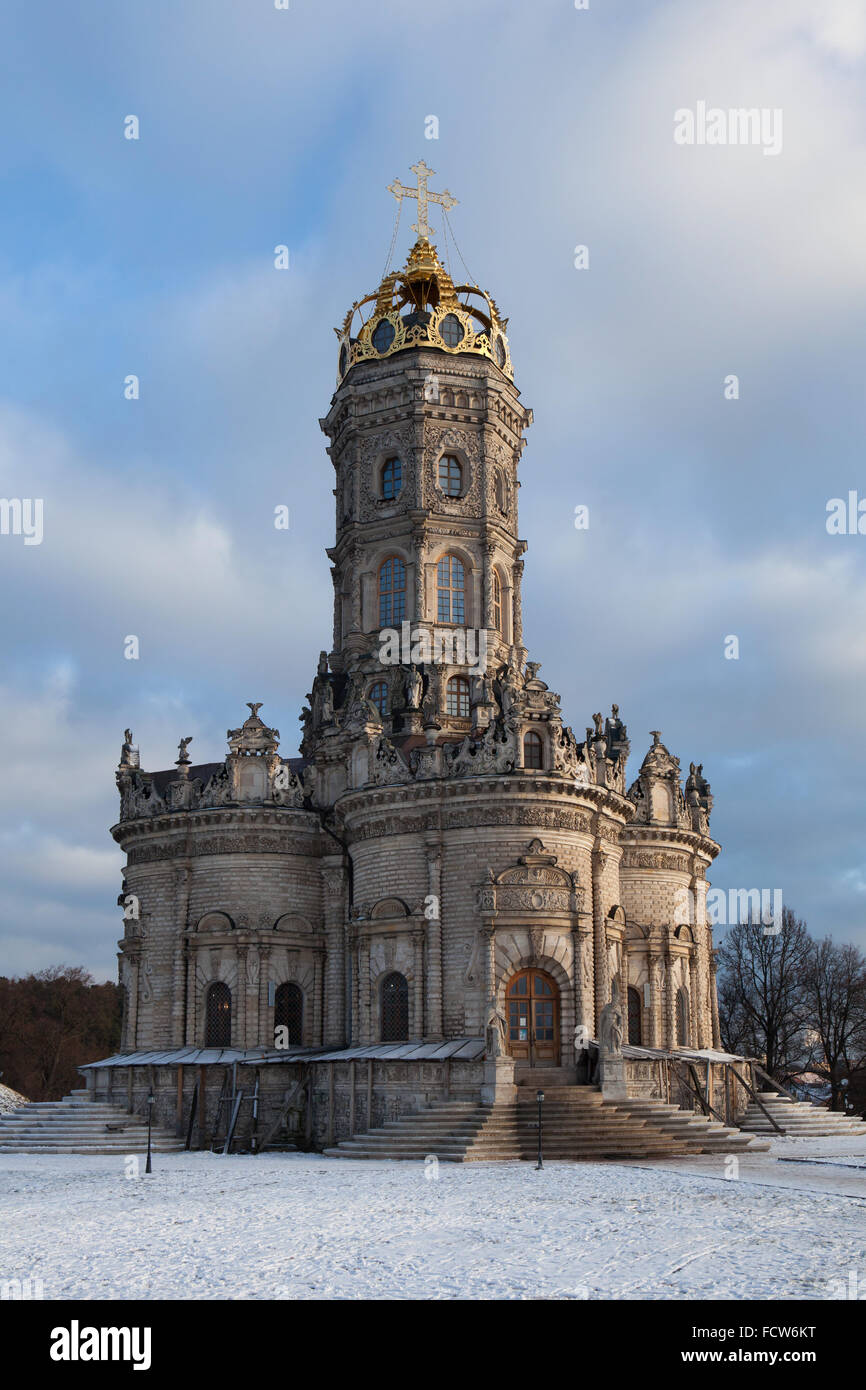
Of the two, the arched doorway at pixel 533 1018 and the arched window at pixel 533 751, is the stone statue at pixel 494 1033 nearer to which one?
the arched doorway at pixel 533 1018

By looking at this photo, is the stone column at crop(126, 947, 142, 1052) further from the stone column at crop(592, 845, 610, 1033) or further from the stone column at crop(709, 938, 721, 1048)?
the stone column at crop(709, 938, 721, 1048)

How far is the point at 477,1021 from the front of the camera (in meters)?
40.4

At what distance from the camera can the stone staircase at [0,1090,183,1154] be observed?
41.9 m

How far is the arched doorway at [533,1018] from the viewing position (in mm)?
40656

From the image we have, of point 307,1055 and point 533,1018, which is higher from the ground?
point 533,1018

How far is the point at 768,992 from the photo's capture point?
73.8m

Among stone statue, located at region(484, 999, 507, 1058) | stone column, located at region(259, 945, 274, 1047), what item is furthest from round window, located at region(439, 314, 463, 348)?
stone statue, located at region(484, 999, 507, 1058)

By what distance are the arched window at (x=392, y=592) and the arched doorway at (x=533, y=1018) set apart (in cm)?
1545

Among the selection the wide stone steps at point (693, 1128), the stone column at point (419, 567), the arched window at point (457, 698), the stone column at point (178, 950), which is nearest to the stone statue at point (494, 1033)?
the wide stone steps at point (693, 1128)

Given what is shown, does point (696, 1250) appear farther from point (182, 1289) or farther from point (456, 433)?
point (456, 433)

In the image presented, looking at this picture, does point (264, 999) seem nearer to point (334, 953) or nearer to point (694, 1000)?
point (334, 953)

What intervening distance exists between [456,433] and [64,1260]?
3760cm

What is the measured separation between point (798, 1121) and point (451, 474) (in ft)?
84.4

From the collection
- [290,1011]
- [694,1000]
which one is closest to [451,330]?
[290,1011]
